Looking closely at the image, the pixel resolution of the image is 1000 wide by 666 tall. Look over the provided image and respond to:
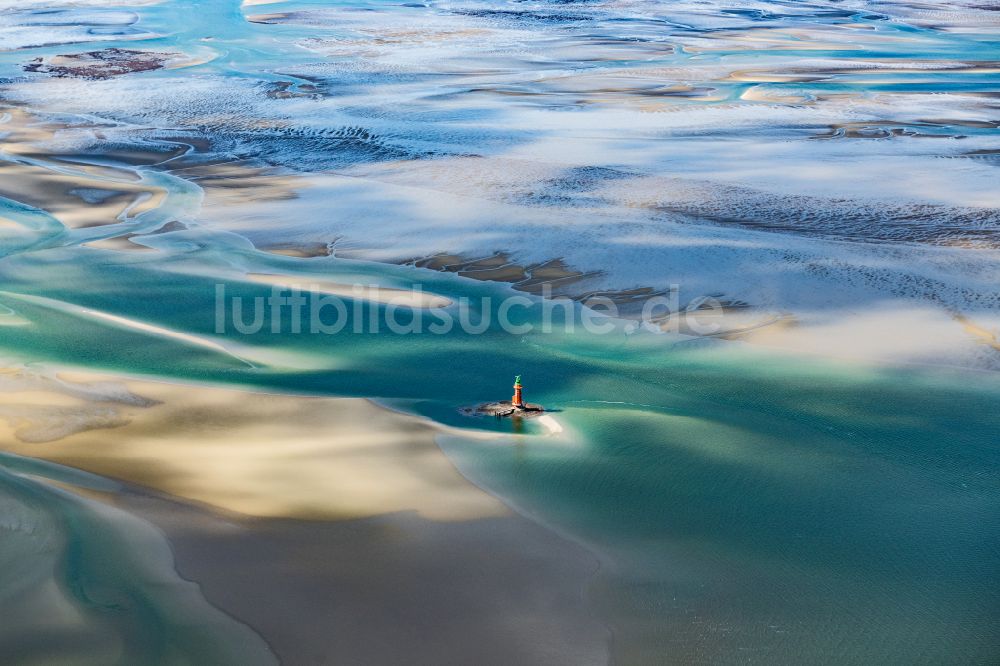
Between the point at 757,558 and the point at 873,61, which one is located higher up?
the point at 873,61

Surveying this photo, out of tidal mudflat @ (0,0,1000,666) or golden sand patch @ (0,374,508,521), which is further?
golden sand patch @ (0,374,508,521)

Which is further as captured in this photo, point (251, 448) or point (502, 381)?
point (502, 381)

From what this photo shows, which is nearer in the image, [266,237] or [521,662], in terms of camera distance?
[521,662]

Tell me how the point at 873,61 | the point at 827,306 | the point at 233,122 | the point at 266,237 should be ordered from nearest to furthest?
the point at 827,306 → the point at 266,237 → the point at 233,122 → the point at 873,61

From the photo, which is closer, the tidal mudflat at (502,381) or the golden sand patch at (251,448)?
the tidal mudflat at (502,381)

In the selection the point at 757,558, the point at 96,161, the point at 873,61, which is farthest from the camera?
the point at 873,61

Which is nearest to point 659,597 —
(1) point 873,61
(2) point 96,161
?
(2) point 96,161

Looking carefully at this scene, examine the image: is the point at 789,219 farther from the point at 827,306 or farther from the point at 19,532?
the point at 19,532

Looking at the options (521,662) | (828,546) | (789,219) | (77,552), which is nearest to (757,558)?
(828,546)
